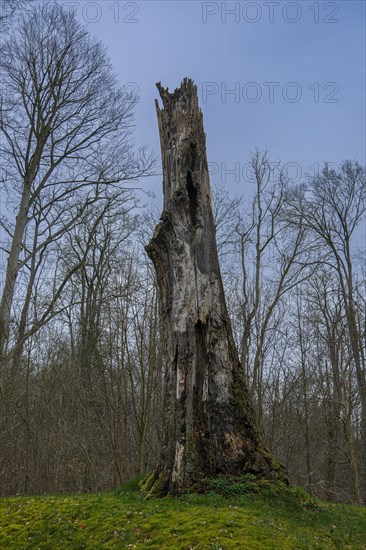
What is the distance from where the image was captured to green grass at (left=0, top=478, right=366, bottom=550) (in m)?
5.28

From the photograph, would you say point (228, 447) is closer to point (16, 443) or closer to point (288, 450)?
point (16, 443)

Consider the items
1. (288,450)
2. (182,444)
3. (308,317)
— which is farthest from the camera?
(308,317)

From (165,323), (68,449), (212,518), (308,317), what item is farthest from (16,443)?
(308,317)

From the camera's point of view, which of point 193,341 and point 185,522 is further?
point 193,341

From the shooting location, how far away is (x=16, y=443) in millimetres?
13812

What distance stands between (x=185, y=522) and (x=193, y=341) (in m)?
2.64

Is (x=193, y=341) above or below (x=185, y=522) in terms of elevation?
above

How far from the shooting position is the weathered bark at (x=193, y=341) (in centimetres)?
703

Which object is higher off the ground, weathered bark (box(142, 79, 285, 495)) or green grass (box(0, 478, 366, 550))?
weathered bark (box(142, 79, 285, 495))

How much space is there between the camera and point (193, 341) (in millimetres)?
7562

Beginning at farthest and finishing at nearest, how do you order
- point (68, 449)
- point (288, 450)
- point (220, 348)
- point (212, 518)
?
1. point (288, 450)
2. point (68, 449)
3. point (220, 348)
4. point (212, 518)

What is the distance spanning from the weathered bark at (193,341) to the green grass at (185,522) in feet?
1.37

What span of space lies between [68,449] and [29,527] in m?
6.93

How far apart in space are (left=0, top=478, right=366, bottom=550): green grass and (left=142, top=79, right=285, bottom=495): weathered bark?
0.42m
